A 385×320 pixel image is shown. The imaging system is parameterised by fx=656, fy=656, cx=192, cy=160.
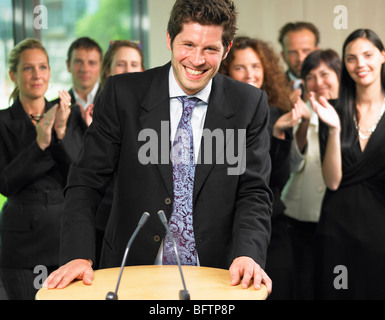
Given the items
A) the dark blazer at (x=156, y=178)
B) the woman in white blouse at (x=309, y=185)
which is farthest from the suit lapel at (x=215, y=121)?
the woman in white blouse at (x=309, y=185)

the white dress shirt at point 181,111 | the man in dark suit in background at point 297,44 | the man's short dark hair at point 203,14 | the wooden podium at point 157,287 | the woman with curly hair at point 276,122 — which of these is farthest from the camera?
the man in dark suit in background at point 297,44

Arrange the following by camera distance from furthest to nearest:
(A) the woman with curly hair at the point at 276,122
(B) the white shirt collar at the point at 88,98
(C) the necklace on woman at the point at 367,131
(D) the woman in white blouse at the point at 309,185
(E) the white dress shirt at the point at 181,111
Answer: (B) the white shirt collar at the point at 88,98 → (D) the woman in white blouse at the point at 309,185 → (C) the necklace on woman at the point at 367,131 → (A) the woman with curly hair at the point at 276,122 → (E) the white dress shirt at the point at 181,111

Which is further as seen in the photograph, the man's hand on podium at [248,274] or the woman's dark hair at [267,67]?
the woman's dark hair at [267,67]

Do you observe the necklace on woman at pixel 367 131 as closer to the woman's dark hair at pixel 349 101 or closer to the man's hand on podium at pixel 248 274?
the woman's dark hair at pixel 349 101

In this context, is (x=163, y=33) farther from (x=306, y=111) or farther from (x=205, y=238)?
(x=205, y=238)

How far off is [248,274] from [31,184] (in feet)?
6.10

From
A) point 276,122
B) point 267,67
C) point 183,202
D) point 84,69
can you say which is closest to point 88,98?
point 84,69

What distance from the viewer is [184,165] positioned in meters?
2.21

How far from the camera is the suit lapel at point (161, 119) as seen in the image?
2178mm

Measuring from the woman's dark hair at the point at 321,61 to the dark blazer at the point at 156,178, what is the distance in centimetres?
187

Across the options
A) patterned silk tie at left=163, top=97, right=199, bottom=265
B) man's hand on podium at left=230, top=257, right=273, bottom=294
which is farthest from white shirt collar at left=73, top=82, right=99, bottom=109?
man's hand on podium at left=230, top=257, right=273, bottom=294

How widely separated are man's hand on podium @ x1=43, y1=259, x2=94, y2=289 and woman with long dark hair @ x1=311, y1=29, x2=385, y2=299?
75.5 inches

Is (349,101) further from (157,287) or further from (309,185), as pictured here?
(157,287)

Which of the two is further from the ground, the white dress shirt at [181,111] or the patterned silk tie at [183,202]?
the white dress shirt at [181,111]
